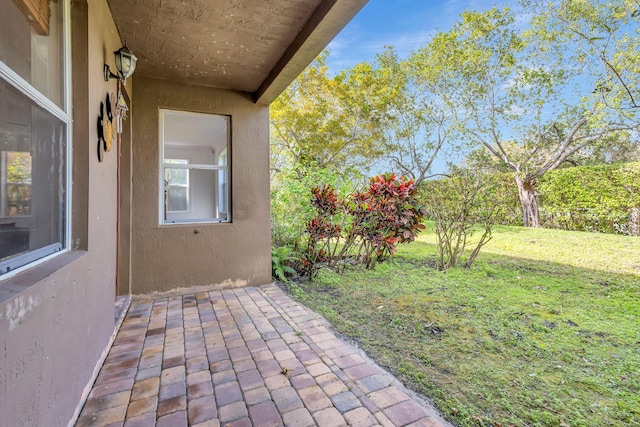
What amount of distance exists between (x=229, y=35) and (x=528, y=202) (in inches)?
389

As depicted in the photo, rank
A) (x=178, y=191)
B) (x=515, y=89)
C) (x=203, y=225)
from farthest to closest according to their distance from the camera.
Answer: (x=515, y=89), (x=178, y=191), (x=203, y=225)

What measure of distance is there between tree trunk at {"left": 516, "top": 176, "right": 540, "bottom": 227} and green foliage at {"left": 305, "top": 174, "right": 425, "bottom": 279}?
626 centimetres

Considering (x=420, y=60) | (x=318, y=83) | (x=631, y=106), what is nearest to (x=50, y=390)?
(x=318, y=83)

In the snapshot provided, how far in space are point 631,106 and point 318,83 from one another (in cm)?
831

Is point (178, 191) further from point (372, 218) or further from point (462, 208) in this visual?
point (462, 208)

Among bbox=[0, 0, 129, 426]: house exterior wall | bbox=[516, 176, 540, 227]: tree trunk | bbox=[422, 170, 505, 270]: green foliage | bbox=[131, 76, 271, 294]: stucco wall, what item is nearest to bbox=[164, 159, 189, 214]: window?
bbox=[131, 76, 271, 294]: stucco wall

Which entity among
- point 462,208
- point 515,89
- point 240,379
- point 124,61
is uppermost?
point 515,89

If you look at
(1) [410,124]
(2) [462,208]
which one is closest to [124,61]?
(2) [462,208]

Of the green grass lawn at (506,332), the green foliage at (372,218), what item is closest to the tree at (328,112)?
the green foliage at (372,218)

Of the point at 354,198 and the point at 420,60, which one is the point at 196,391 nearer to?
the point at 354,198

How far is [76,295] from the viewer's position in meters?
1.53

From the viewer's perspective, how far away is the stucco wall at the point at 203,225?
3.40 metres

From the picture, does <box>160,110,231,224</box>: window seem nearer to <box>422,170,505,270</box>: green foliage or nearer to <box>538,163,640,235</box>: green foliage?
<box>422,170,505,270</box>: green foliage

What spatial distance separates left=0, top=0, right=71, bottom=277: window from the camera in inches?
42.6
